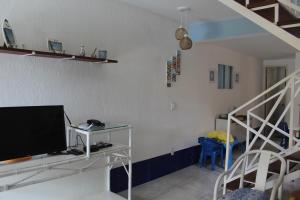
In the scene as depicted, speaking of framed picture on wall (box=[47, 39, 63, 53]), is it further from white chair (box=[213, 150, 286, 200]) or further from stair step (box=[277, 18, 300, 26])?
stair step (box=[277, 18, 300, 26])

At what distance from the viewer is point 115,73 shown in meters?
3.17

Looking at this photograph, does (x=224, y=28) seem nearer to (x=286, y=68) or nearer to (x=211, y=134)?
(x=211, y=134)

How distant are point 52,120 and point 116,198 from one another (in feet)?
3.65

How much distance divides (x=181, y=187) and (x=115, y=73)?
1.78m

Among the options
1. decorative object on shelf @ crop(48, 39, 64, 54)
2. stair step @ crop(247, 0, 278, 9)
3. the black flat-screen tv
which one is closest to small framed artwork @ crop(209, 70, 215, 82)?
stair step @ crop(247, 0, 278, 9)

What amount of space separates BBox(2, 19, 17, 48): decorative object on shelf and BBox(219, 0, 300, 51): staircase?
2.04 m

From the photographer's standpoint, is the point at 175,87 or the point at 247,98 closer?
the point at 175,87

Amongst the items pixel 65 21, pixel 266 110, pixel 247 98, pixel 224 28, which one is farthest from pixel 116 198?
pixel 266 110

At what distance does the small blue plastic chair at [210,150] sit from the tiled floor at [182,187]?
26 centimetres

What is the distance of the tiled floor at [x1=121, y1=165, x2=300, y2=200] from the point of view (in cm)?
319

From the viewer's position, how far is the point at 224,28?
3.93 meters

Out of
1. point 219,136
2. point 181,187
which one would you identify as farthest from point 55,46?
Answer: point 219,136

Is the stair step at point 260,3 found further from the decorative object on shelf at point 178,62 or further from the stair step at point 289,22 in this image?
the decorative object on shelf at point 178,62

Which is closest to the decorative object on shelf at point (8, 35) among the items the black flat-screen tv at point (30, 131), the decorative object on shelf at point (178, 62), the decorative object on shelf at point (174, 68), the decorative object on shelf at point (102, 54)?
the black flat-screen tv at point (30, 131)
